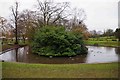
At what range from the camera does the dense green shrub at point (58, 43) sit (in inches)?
656

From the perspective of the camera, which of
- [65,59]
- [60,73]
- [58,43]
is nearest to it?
[60,73]

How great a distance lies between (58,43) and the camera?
16.9 metres

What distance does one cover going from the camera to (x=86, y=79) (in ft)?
22.8

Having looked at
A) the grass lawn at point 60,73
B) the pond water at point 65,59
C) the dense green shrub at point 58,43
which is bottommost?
the pond water at point 65,59

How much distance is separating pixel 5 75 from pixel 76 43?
11025mm

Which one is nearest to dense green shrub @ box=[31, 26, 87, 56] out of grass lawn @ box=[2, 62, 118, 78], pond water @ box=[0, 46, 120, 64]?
pond water @ box=[0, 46, 120, 64]

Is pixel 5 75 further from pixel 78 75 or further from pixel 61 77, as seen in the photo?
pixel 78 75

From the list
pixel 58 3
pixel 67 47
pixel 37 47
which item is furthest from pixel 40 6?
pixel 67 47

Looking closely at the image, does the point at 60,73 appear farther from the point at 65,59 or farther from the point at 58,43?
the point at 58,43

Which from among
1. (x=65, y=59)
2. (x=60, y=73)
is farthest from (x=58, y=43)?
(x=60, y=73)

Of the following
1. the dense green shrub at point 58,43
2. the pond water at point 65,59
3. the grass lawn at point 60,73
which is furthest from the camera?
the dense green shrub at point 58,43

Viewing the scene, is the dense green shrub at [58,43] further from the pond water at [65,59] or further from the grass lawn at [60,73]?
the grass lawn at [60,73]

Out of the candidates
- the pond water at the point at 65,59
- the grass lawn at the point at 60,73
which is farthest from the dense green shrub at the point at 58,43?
the grass lawn at the point at 60,73

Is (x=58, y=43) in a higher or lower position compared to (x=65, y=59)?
higher
